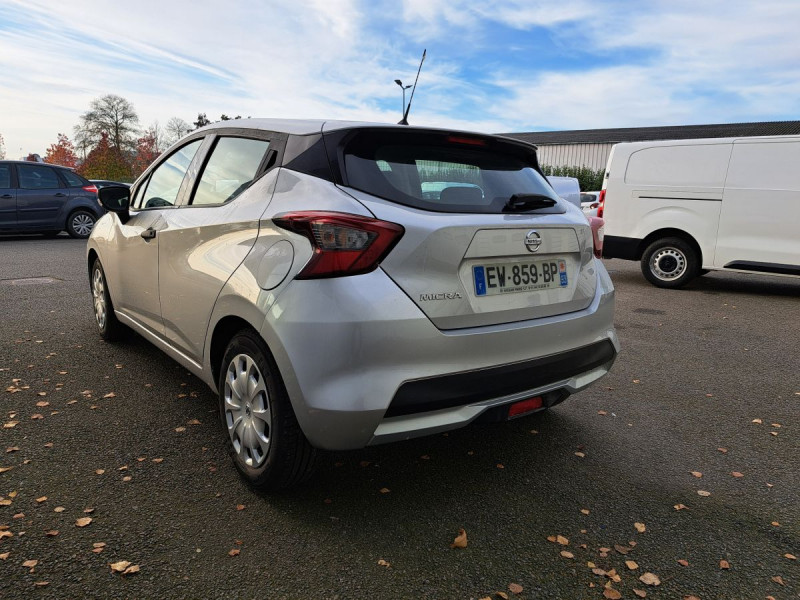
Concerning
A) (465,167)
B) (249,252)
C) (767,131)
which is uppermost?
(767,131)

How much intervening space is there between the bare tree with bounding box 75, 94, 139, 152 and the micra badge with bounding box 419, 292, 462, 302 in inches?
2301

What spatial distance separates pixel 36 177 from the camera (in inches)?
527

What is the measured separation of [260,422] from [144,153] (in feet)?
206

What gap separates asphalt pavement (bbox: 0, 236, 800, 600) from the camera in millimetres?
2189

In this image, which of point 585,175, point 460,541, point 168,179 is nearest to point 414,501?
point 460,541

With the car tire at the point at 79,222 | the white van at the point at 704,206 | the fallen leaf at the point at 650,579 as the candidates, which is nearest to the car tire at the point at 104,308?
the fallen leaf at the point at 650,579

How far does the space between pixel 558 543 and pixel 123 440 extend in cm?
225

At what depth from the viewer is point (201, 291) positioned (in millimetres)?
2939

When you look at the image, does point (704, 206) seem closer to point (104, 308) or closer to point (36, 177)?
point (104, 308)

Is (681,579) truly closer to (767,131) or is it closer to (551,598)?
(551,598)

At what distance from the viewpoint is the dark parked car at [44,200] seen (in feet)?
42.9

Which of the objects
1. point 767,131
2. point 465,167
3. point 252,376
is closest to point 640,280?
point 465,167

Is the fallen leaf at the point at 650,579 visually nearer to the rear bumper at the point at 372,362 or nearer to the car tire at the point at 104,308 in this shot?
the rear bumper at the point at 372,362

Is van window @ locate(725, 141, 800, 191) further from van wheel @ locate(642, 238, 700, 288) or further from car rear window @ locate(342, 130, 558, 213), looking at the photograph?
car rear window @ locate(342, 130, 558, 213)
